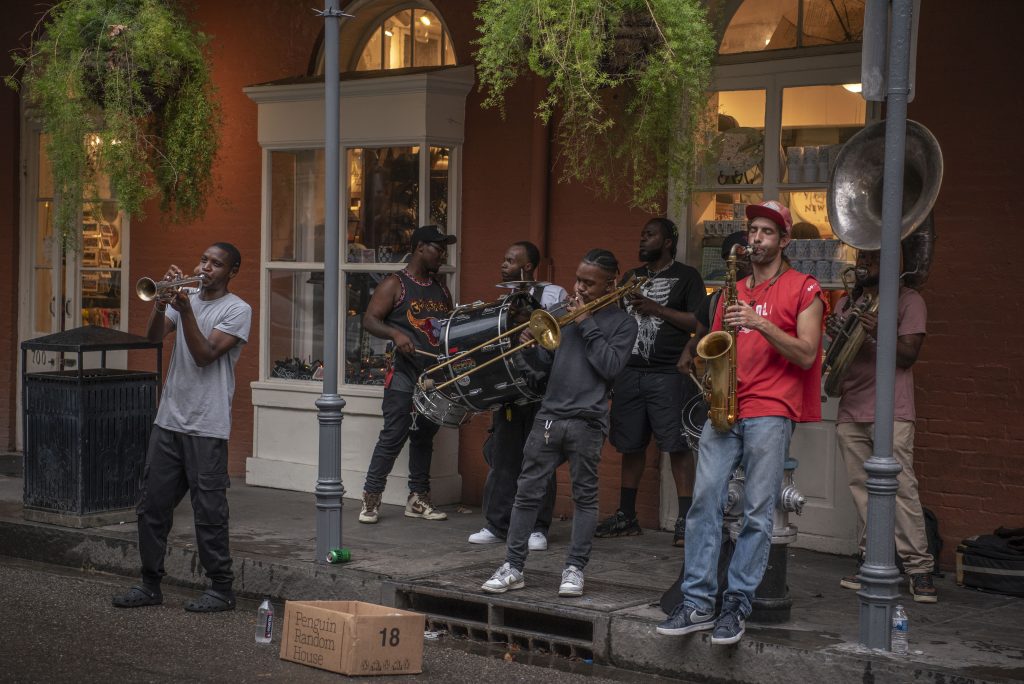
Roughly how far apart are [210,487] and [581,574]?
2.01 m

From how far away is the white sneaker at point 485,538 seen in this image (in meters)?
8.51

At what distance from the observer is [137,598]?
7.47m

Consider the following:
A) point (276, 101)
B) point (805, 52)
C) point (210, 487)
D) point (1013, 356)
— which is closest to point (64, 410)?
point (210, 487)

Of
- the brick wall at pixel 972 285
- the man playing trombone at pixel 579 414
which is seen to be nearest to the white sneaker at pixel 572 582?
the man playing trombone at pixel 579 414

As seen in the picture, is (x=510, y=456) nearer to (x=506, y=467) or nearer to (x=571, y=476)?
(x=506, y=467)

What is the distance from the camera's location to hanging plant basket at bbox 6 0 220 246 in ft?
32.3

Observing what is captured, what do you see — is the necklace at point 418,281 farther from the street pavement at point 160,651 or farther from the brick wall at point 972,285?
the brick wall at point 972,285

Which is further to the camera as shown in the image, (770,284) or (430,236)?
(430,236)

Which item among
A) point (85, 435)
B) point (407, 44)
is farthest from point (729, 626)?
point (407, 44)

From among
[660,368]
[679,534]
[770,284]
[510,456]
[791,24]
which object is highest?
[791,24]

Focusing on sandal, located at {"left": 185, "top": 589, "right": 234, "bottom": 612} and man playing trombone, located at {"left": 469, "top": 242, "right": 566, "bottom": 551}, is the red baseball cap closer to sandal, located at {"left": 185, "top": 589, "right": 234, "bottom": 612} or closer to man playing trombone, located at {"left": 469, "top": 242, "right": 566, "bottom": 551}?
man playing trombone, located at {"left": 469, "top": 242, "right": 566, "bottom": 551}

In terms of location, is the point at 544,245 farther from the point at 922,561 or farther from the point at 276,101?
the point at 922,561

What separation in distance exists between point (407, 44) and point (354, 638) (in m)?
5.67

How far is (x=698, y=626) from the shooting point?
6.26 meters
